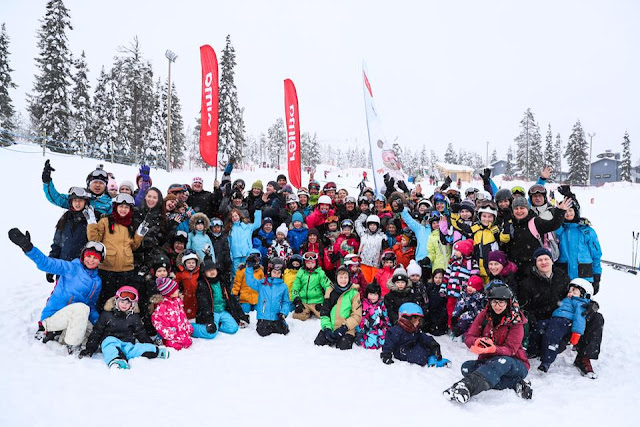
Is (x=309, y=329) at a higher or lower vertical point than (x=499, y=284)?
lower

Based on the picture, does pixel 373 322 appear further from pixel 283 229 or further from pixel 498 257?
pixel 283 229

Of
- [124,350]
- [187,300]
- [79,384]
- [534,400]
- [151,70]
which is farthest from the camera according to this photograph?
[151,70]

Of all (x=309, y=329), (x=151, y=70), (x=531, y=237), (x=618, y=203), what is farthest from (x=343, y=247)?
(x=151, y=70)

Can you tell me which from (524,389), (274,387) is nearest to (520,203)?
(524,389)

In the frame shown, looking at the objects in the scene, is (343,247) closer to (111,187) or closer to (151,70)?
(111,187)

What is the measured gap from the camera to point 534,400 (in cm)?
408

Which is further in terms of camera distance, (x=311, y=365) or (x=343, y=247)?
(x=343, y=247)

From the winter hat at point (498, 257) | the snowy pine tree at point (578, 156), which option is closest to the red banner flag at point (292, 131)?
the winter hat at point (498, 257)

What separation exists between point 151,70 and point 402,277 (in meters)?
38.8

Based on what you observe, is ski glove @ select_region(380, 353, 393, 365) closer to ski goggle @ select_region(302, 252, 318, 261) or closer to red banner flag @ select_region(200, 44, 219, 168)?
ski goggle @ select_region(302, 252, 318, 261)

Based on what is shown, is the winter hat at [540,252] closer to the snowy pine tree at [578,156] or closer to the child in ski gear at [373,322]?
the child in ski gear at [373,322]

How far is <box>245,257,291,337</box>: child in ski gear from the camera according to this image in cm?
580

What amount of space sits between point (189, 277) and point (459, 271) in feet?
14.2

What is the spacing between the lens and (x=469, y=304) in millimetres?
5363
